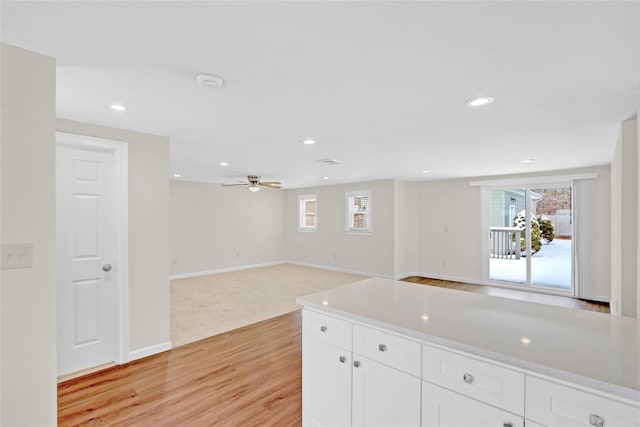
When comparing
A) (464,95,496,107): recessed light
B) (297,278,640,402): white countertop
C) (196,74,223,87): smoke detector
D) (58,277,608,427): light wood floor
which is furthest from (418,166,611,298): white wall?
(196,74,223,87): smoke detector

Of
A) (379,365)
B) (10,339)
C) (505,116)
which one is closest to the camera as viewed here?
(10,339)

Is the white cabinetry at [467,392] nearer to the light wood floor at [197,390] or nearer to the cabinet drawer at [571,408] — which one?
the cabinet drawer at [571,408]

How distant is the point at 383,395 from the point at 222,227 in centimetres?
672

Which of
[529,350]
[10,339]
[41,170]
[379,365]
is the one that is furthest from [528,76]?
[10,339]

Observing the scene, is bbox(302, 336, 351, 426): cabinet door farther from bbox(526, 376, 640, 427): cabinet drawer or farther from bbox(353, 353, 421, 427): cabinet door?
bbox(526, 376, 640, 427): cabinet drawer

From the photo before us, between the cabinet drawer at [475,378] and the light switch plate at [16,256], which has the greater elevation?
the light switch plate at [16,256]

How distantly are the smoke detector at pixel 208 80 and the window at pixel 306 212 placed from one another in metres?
6.63

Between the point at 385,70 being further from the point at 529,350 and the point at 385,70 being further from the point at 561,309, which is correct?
the point at 561,309

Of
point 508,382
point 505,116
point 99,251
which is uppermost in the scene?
point 505,116

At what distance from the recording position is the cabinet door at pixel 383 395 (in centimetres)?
147

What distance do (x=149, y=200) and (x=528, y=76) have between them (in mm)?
3278

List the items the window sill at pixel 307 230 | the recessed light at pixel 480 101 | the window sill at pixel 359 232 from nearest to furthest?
1. the recessed light at pixel 480 101
2. the window sill at pixel 359 232
3. the window sill at pixel 307 230

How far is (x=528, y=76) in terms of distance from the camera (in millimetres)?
1804

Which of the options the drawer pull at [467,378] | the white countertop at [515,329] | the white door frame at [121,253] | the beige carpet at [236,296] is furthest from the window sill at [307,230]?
the drawer pull at [467,378]
